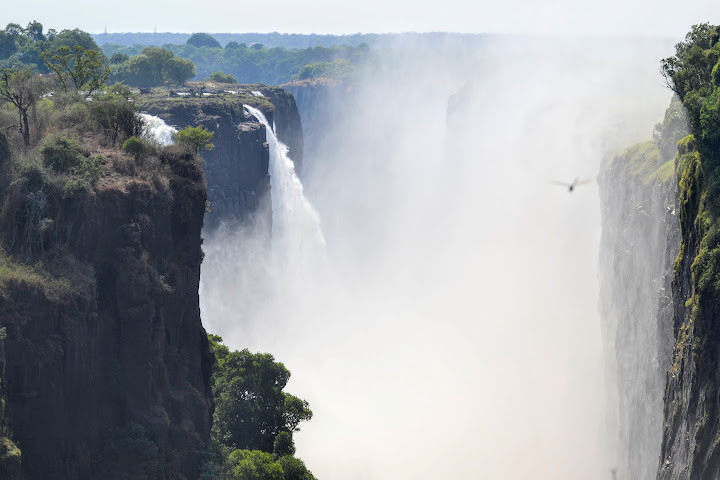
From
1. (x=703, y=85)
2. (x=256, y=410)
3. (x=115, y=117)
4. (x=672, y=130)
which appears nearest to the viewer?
(x=115, y=117)

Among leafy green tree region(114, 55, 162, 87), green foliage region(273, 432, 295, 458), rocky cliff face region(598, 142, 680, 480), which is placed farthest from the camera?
leafy green tree region(114, 55, 162, 87)

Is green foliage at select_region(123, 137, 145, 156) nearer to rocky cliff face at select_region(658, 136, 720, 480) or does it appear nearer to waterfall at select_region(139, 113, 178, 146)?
rocky cliff face at select_region(658, 136, 720, 480)

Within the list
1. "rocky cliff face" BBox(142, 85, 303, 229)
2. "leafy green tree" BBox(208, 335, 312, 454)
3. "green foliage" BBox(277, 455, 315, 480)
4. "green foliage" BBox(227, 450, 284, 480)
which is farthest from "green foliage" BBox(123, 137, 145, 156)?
"rocky cliff face" BBox(142, 85, 303, 229)

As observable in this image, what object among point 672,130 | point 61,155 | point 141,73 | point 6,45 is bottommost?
point 61,155

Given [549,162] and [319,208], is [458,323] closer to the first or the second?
[549,162]

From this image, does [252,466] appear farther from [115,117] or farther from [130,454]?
[115,117]

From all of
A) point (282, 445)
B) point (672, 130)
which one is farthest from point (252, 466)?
point (672, 130)

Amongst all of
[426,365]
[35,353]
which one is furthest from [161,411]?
[426,365]
